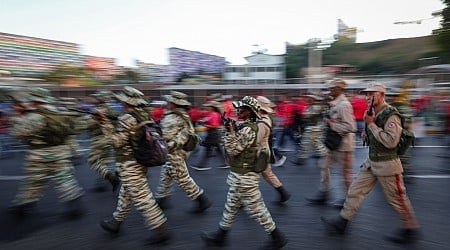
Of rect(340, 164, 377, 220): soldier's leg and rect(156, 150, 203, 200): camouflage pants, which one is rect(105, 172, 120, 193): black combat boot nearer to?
rect(156, 150, 203, 200): camouflage pants

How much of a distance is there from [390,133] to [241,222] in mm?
1995

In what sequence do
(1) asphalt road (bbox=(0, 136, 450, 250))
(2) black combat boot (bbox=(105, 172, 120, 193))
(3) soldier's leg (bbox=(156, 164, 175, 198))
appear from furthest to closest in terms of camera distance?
(2) black combat boot (bbox=(105, 172, 120, 193)) < (3) soldier's leg (bbox=(156, 164, 175, 198)) < (1) asphalt road (bbox=(0, 136, 450, 250))

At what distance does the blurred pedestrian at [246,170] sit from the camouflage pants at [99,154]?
297cm

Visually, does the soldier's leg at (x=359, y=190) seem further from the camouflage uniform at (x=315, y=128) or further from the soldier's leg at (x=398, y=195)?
the camouflage uniform at (x=315, y=128)

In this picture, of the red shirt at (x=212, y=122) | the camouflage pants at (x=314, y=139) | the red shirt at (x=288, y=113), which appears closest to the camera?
the camouflage pants at (x=314, y=139)

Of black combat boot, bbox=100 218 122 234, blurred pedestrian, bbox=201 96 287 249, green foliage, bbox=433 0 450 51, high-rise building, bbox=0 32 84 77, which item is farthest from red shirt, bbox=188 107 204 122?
high-rise building, bbox=0 32 84 77

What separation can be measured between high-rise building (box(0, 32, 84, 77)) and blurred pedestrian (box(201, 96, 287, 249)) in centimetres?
6144

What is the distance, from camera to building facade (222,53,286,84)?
57.7 m

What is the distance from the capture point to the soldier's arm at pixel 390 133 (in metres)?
3.52

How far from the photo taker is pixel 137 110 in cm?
A: 383

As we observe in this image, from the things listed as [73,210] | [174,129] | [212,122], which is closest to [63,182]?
[73,210]

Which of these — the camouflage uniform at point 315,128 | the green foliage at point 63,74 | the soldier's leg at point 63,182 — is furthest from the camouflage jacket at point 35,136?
the green foliage at point 63,74

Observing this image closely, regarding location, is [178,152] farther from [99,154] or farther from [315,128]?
[315,128]

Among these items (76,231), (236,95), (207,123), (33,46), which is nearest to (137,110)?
(76,231)
